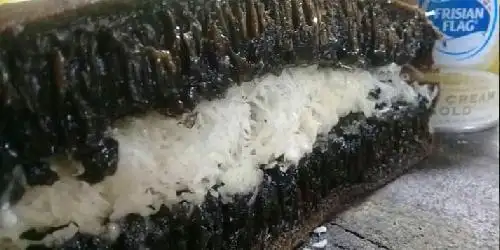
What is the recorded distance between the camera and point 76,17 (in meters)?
0.72

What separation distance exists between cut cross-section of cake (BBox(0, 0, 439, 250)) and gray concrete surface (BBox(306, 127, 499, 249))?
0.05 m

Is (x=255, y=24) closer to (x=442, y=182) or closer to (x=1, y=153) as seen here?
(x=1, y=153)

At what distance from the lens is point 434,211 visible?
1.13 meters

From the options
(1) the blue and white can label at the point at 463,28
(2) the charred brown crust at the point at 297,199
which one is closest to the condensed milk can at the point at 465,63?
(1) the blue and white can label at the point at 463,28

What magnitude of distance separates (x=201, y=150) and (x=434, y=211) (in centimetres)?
45

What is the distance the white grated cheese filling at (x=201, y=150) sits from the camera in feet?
2.50

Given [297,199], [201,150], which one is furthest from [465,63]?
[201,150]

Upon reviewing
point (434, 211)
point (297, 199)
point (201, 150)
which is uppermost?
point (201, 150)

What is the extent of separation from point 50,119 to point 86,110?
1.5 inches

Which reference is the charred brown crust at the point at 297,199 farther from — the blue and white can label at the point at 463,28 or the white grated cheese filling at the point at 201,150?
the blue and white can label at the point at 463,28

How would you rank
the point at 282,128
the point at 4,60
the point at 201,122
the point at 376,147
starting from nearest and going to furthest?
the point at 4,60 → the point at 201,122 → the point at 282,128 → the point at 376,147

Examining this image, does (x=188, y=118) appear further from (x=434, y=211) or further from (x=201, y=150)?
(x=434, y=211)

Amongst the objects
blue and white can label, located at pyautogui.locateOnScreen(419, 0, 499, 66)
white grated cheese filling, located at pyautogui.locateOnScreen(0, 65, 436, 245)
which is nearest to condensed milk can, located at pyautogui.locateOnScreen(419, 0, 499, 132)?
blue and white can label, located at pyautogui.locateOnScreen(419, 0, 499, 66)

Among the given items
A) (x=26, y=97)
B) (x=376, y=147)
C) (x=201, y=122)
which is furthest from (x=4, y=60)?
(x=376, y=147)
